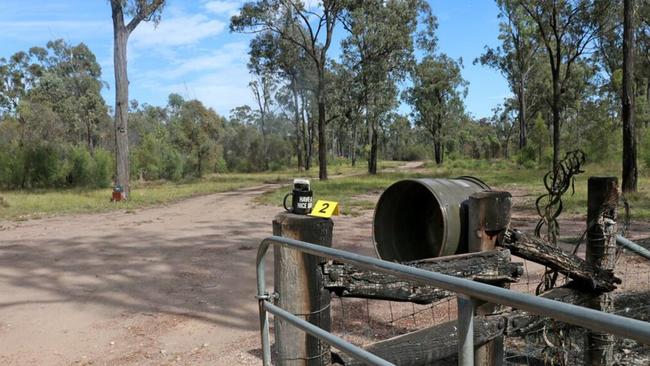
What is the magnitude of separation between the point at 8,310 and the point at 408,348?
15.0 ft

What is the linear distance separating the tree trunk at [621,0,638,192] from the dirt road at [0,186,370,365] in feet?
27.1

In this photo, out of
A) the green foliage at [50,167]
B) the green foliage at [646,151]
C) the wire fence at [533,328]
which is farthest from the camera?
the green foliage at [50,167]

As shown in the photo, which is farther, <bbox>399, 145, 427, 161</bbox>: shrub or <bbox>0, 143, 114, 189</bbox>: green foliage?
<bbox>399, 145, 427, 161</bbox>: shrub

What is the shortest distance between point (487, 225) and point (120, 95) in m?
18.3

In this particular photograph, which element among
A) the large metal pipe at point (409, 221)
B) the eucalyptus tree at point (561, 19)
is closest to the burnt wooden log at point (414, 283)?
the large metal pipe at point (409, 221)

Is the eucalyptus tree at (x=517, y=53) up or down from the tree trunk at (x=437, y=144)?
up

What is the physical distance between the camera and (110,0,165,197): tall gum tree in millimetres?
18469

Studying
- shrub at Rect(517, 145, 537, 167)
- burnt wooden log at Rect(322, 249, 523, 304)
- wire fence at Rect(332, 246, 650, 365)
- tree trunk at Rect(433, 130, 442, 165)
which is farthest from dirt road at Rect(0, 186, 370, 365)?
tree trunk at Rect(433, 130, 442, 165)

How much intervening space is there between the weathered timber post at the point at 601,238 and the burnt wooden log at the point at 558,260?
0.08m

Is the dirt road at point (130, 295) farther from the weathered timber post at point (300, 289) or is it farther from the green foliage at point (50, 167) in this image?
the green foliage at point (50, 167)

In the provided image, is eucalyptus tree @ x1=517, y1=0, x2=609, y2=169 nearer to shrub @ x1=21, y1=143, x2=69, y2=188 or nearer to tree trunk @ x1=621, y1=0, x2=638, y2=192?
tree trunk @ x1=621, y1=0, x2=638, y2=192

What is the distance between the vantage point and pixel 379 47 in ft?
87.2

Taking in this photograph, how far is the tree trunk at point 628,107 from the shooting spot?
1391 cm

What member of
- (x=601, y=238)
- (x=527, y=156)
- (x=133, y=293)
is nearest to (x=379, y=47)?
(x=527, y=156)
